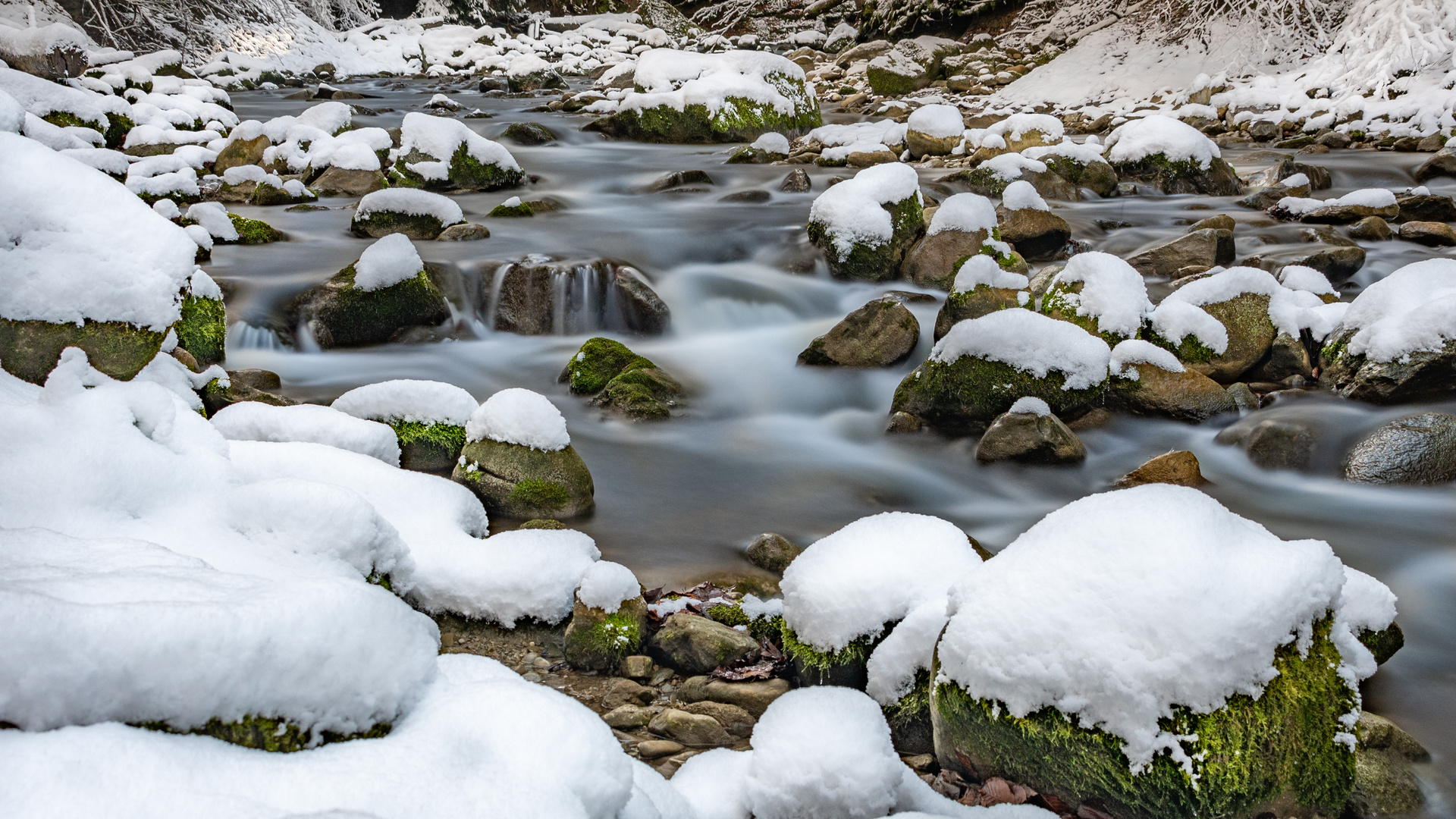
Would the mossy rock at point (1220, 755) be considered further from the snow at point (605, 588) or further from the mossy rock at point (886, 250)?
the mossy rock at point (886, 250)

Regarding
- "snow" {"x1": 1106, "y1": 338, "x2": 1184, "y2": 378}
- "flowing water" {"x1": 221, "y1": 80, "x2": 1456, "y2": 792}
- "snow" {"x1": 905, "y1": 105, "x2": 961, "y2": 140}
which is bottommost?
"flowing water" {"x1": 221, "y1": 80, "x2": 1456, "y2": 792}

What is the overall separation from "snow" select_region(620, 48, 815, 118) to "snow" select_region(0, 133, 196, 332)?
10112mm

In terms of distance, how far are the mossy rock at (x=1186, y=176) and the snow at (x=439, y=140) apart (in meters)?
7.06

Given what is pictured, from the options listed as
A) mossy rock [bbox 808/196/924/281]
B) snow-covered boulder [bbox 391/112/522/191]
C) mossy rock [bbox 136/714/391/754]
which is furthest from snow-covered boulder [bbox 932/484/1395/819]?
snow-covered boulder [bbox 391/112/522/191]

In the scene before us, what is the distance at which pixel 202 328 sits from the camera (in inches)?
181

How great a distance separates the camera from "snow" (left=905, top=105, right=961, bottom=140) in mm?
11234

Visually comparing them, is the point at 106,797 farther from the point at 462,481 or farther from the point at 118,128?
the point at 118,128

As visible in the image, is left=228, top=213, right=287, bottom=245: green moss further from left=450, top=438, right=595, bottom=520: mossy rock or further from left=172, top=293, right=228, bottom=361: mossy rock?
left=450, top=438, right=595, bottom=520: mossy rock

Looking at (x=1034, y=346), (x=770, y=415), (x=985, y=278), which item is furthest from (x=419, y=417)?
(x=985, y=278)

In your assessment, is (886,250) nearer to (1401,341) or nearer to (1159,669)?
(1401,341)

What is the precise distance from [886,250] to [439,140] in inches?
195

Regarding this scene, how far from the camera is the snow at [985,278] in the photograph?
598 centimetres

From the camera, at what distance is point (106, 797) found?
1230 mm

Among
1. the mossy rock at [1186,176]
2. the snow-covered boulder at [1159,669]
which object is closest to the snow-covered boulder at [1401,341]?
the snow-covered boulder at [1159,669]
